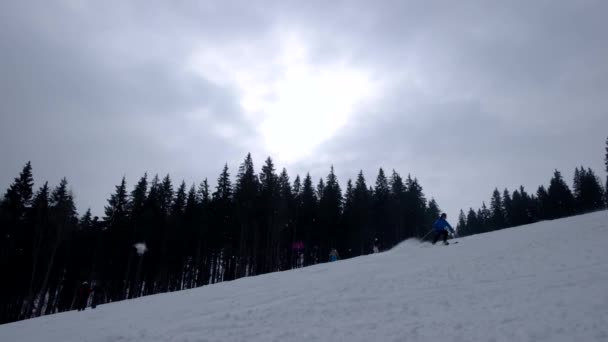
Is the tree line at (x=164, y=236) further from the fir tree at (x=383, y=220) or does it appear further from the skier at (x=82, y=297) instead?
the skier at (x=82, y=297)

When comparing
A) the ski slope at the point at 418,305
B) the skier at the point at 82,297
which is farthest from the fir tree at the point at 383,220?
the skier at the point at 82,297

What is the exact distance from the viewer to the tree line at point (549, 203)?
6719 cm

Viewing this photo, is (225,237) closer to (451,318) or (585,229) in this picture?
(585,229)

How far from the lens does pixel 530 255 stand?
13.1m

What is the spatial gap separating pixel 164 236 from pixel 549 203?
229 ft

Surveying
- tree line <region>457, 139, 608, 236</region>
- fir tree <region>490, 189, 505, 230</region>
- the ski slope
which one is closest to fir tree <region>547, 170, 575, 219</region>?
tree line <region>457, 139, 608, 236</region>

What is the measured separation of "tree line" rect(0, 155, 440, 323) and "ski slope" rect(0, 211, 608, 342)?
3129 cm

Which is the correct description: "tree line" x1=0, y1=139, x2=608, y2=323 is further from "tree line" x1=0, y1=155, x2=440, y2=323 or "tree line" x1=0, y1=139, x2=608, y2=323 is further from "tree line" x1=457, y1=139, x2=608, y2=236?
"tree line" x1=457, y1=139, x2=608, y2=236

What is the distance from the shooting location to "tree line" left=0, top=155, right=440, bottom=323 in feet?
138

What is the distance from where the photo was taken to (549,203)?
69.1 m

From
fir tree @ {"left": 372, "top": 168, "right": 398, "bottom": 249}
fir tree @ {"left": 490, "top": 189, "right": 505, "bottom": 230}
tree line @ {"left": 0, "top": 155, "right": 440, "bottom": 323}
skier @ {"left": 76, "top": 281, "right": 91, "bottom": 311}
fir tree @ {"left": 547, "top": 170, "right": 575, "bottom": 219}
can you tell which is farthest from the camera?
fir tree @ {"left": 490, "top": 189, "right": 505, "bottom": 230}

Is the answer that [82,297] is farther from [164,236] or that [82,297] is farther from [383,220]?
[383,220]

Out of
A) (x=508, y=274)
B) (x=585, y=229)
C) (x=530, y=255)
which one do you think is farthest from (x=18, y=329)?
(x=585, y=229)

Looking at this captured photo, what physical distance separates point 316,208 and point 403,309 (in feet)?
157
